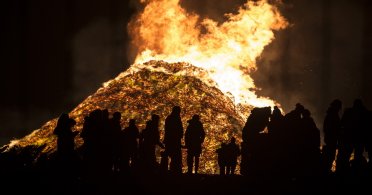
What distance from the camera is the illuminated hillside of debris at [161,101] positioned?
82.2 m

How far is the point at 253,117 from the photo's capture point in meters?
18.1

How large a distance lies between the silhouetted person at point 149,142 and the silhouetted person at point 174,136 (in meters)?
0.62

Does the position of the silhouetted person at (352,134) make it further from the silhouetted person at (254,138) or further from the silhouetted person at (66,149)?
the silhouetted person at (66,149)

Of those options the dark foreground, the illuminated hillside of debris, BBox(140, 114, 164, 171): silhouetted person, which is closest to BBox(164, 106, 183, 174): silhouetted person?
BBox(140, 114, 164, 171): silhouetted person

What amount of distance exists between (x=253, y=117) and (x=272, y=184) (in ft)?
10.1

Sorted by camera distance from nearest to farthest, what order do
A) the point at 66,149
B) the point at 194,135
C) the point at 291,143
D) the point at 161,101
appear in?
the point at 66,149 < the point at 291,143 < the point at 194,135 < the point at 161,101

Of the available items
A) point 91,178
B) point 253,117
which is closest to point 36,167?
point 91,178

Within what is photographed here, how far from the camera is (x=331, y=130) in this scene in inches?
696

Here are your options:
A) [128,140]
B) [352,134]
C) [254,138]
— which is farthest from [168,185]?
[352,134]

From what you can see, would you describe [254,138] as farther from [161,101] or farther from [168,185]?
[161,101]

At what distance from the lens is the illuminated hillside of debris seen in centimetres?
8225

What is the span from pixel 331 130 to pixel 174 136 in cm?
634

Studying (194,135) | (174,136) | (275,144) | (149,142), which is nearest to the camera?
(275,144)

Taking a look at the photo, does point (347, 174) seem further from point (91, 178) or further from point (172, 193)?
point (91, 178)
